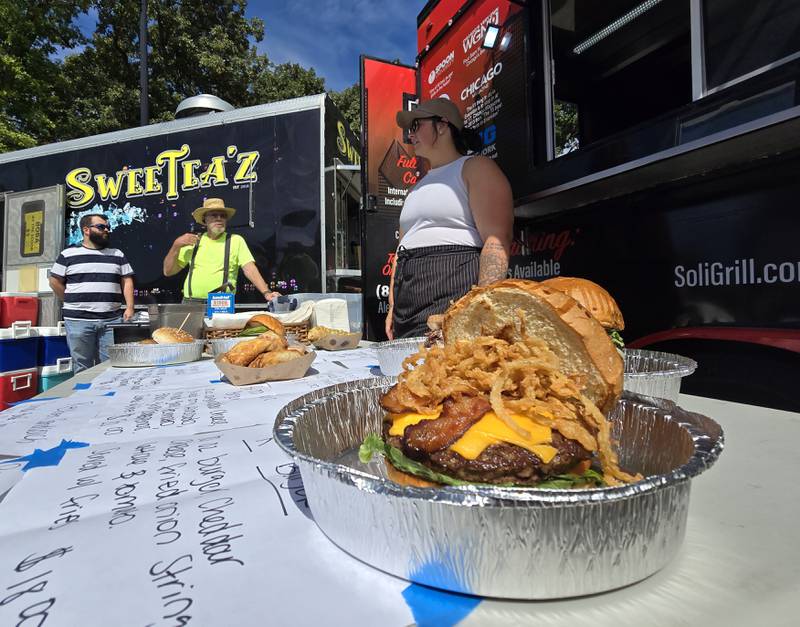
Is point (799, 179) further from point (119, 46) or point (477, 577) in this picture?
point (119, 46)

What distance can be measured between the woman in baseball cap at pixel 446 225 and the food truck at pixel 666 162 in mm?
517

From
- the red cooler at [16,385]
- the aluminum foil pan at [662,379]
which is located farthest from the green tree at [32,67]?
the aluminum foil pan at [662,379]

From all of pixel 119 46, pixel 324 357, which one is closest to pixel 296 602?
pixel 324 357

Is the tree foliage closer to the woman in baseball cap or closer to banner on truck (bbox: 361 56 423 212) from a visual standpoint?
banner on truck (bbox: 361 56 423 212)

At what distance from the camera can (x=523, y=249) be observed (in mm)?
3133

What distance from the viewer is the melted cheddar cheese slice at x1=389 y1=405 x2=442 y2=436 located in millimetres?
800

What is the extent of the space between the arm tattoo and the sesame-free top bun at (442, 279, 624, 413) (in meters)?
1.24

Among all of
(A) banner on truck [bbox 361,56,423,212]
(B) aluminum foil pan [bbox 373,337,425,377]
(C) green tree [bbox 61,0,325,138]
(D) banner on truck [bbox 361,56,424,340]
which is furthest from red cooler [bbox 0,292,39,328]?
(C) green tree [bbox 61,0,325,138]

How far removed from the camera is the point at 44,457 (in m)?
1.07

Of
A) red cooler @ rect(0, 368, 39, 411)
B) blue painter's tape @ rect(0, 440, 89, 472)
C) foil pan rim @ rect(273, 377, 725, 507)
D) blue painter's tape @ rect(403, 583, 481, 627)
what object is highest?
foil pan rim @ rect(273, 377, 725, 507)

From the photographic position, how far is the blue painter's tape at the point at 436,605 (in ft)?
1.60

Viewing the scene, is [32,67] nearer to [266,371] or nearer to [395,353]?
[266,371]

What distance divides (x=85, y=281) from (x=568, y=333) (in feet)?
17.7

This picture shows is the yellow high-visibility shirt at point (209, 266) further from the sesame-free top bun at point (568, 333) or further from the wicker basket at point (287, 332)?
the sesame-free top bun at point (568, 333)
